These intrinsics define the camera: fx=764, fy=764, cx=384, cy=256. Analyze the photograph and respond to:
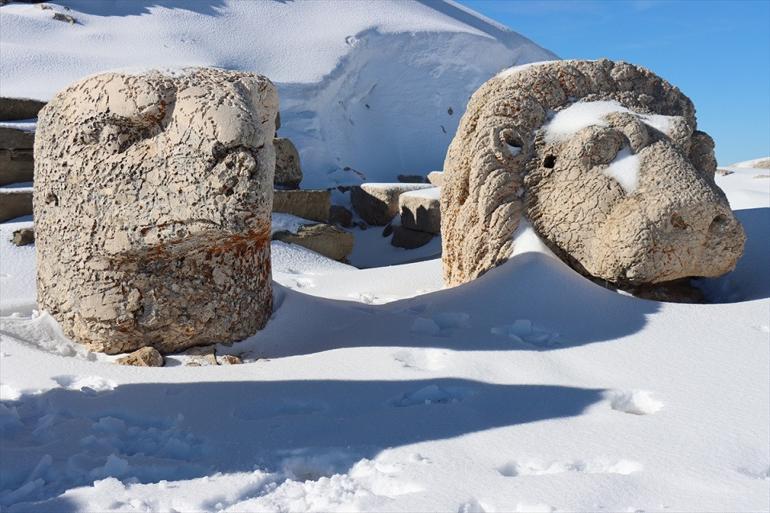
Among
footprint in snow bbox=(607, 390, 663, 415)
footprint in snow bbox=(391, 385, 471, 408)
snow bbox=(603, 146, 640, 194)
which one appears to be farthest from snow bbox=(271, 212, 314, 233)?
footprint in snow bbox=(607, 390, 663, 415)

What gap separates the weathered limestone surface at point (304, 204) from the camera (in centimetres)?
738

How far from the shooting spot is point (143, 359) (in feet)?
9.64

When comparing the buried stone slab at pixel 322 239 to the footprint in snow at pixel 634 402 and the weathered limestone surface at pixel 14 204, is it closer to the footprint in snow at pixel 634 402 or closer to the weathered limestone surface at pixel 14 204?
the weathered limestone surface at pixel 14 204

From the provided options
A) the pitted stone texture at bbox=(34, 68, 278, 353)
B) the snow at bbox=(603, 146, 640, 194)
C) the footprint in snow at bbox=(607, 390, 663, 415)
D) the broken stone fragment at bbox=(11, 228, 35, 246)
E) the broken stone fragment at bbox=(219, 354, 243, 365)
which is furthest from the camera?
the broken stone fragment at bbox=(11, 228, 35, 246)

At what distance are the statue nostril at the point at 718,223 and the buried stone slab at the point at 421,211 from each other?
195 inches

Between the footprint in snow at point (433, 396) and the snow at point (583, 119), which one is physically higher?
the snow at point (583, 119)

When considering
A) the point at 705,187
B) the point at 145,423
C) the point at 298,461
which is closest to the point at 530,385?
the point at 298,461

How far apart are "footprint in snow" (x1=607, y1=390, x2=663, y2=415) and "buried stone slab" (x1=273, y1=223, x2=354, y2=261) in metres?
4.56

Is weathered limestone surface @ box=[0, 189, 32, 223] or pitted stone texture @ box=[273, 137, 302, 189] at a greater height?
pitted stone texture @ box=[273, 137, 302, 189]

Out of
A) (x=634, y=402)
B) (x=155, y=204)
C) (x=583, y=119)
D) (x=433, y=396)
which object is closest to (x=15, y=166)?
(x=155, y=204)

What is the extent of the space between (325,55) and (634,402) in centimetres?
1246

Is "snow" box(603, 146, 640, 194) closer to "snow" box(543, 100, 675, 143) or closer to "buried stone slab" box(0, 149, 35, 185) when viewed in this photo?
"snow" box(543, 100, 675, 143)

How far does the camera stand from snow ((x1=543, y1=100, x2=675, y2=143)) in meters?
3.96

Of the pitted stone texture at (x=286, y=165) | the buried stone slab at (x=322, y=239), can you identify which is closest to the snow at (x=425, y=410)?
the buried stone slab at (x=322, y=239)
